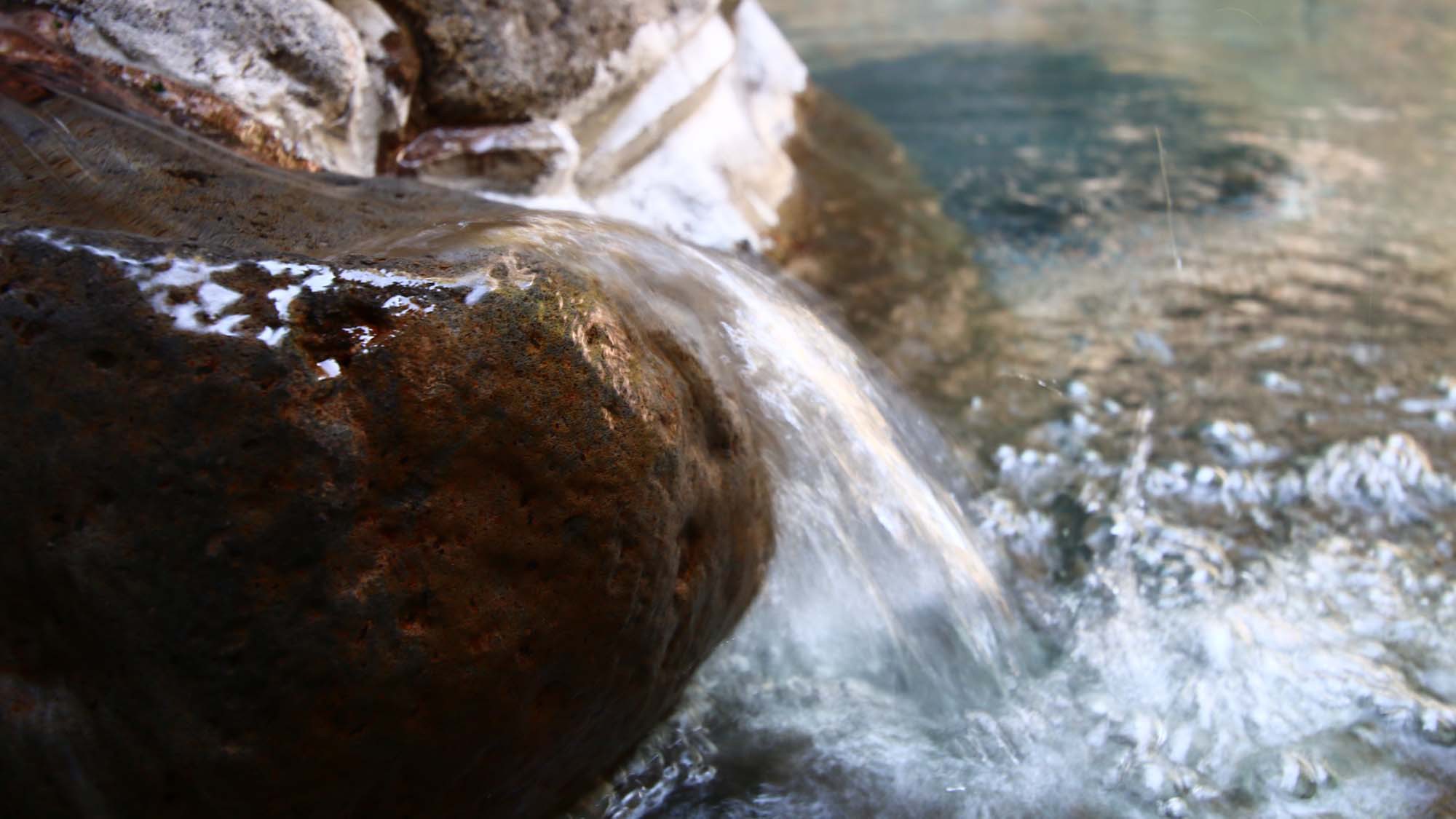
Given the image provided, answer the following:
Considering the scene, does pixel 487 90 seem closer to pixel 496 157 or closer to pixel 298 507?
pixel 496 157

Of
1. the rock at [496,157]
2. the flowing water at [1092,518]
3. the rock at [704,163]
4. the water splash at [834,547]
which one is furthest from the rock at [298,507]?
the rock at [704,163]

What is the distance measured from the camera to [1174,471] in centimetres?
300

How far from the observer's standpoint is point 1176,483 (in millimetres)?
2963

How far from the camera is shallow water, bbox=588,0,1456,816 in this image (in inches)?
82.1

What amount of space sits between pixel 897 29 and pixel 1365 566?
662cm

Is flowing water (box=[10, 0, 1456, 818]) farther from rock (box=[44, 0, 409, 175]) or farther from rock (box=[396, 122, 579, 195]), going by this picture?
rock (box=[396, 122, 579, 195])

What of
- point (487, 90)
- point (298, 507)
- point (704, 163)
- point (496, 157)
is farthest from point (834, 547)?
point (704, 163)

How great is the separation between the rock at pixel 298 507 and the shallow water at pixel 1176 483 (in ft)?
1.85

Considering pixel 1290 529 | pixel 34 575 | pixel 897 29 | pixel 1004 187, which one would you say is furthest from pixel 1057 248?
pixel 897 29

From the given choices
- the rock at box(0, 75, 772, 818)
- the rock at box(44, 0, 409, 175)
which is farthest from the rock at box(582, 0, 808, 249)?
the rock at box(0, 75, 772, 818)

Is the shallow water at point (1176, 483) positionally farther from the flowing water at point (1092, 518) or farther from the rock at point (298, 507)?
the rock at point (298, 507)

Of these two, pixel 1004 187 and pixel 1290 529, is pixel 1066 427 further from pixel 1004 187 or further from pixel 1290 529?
pixel 1004 187

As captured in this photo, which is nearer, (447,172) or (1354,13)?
(447,172)

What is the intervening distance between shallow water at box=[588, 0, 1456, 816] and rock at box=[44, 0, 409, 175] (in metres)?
1.59
